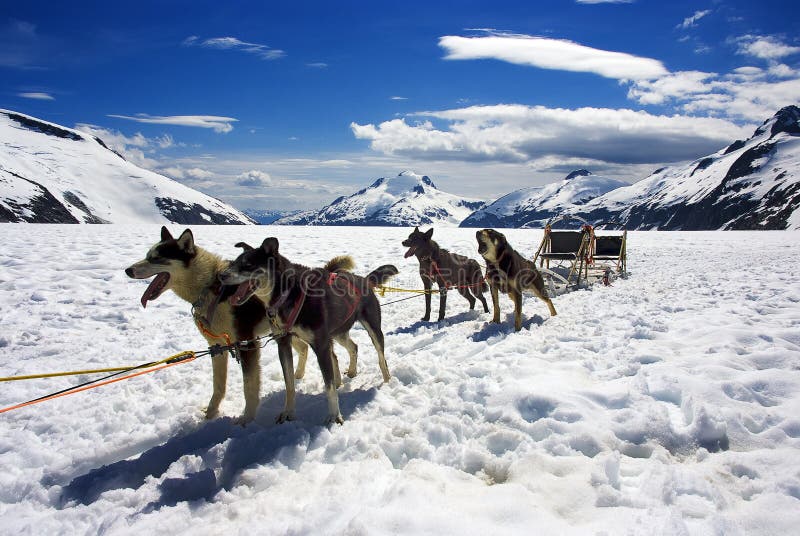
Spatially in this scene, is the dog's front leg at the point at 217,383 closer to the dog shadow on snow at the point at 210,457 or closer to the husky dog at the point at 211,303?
the husky dog at the point at 211,303

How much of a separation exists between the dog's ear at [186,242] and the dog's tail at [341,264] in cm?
179

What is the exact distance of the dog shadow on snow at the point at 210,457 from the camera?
12.5 ft

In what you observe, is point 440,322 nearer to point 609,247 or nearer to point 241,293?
point 241,293

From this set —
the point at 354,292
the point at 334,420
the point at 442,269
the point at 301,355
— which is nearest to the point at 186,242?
the point at 354,292

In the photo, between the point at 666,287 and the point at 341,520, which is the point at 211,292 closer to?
the point at 341,520

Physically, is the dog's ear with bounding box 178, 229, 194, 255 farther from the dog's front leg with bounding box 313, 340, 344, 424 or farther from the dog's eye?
the dog's front leg with bounding box 313, 340, 344, 424

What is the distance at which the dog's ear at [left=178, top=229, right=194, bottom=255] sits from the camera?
4.91 m

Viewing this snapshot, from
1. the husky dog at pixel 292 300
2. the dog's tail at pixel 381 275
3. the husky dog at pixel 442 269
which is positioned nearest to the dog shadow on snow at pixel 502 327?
the husky dog at pixel 442 269

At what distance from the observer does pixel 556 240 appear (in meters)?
16.4

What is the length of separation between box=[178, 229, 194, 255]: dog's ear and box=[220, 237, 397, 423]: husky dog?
1.66ft

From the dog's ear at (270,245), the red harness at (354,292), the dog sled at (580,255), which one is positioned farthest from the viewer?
the dog sled at (580,255)

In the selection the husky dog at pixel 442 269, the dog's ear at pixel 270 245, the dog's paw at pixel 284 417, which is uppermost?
the dog's ear at pixel 270 245

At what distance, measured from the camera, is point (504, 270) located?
30.7ft

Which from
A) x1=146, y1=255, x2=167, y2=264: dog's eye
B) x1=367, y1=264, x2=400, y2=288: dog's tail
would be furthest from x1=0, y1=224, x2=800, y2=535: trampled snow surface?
x1=146, y1=255, x2=167, y2=264: dog's eye
